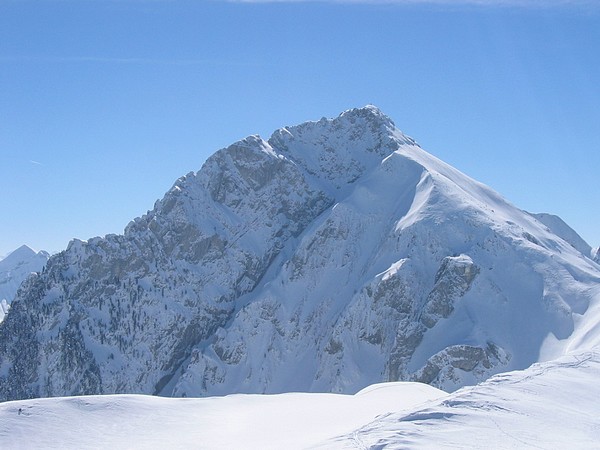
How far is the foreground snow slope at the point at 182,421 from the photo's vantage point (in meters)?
42.4

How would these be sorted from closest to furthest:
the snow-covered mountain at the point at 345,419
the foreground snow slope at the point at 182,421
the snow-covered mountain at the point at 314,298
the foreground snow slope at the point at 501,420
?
the foreground snow slope at the point at 501,420, the snow-covered mountain at the point at 345,419, the foreground snow slope at the point at 182,421, the snow-covered mountain at the point at 314,298

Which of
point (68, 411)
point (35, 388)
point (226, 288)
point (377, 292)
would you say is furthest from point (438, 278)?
point (68, 411)

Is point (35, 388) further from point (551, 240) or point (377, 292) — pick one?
point (551, 240)

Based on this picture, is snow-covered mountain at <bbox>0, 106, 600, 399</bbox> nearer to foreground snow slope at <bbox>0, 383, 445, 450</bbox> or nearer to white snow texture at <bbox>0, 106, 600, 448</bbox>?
white snow texture at <bbox>0, 106, 600, 448</bbox>

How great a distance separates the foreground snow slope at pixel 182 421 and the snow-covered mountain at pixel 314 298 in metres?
85.7

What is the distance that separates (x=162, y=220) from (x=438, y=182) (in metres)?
71.5

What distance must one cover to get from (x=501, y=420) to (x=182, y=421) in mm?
22072

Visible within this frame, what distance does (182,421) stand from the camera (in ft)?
162

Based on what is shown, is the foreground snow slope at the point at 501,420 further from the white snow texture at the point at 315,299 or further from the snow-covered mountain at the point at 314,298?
the snow-covered mountain at the point at 314,298

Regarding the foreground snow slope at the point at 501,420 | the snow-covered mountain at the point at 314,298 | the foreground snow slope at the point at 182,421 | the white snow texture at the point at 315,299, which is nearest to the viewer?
the foreground snow slope at the point at 501,420

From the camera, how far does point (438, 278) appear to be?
155875mm

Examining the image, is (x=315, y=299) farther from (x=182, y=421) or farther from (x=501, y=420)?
(x=501, y=420)

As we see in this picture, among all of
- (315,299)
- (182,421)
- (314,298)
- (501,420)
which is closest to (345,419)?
(182,421)

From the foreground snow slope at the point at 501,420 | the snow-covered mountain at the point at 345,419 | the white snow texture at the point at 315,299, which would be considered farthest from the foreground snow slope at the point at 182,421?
the white snow texture at the point at 315,299
